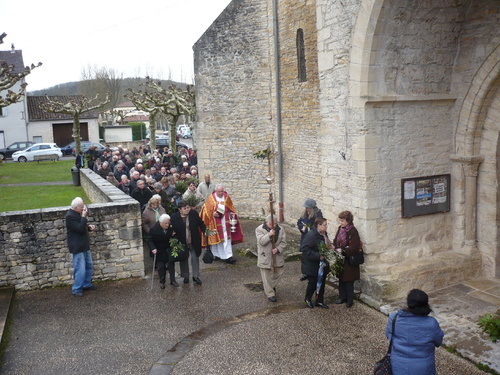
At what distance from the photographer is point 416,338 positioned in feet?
15.4

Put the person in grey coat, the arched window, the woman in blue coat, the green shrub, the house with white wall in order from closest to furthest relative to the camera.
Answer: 1. the woman in blue coat
2. the green shrub
3. the person in grey coat
4. the arched window
5. the house with white wall

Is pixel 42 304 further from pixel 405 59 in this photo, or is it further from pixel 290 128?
pixel 290 128

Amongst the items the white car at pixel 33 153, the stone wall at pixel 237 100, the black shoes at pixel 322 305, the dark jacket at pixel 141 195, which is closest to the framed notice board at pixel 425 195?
the black shoes at pixel 322 305

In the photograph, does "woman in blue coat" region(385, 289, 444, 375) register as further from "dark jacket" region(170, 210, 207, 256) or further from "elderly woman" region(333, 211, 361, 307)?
"dark jacket" region(170, 210, 207, 256)

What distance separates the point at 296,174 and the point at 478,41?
6.98 metres

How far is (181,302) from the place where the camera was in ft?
28.3

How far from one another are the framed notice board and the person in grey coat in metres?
2.18

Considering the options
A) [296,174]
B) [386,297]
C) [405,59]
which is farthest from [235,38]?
[386,297]

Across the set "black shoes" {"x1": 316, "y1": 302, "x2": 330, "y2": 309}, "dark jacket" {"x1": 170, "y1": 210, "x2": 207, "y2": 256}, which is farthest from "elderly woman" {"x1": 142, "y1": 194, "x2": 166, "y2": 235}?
"black shoes" {"x1": 316, "y1": 302, "x2": 330, "y2": 309}

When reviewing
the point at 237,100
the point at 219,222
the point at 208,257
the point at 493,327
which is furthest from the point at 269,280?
the point at 237,100

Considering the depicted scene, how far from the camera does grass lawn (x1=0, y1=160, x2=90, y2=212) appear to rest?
16505 mm

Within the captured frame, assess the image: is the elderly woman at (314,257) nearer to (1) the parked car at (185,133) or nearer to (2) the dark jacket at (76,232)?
(2) the dark jacket at (76,232)

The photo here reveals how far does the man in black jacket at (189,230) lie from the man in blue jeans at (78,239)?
161 centimetres

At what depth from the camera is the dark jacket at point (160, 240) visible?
29.9 feet
